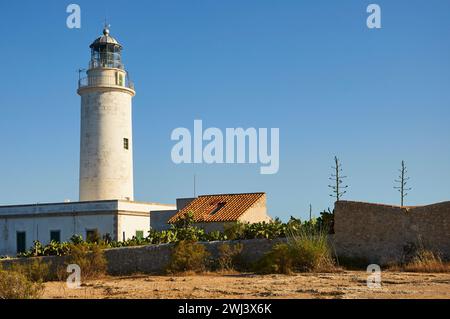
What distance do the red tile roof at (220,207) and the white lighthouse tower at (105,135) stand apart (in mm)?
4990

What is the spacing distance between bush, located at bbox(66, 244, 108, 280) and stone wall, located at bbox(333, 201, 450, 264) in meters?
7.79

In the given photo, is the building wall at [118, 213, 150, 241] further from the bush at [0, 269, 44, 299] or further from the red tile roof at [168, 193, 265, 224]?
the bush at [0, 269, 44, 299]

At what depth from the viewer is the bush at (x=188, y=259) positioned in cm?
1894

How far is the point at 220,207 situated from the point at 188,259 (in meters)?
12.4

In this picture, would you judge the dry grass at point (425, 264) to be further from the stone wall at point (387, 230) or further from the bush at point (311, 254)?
the bush at point (311, 254)

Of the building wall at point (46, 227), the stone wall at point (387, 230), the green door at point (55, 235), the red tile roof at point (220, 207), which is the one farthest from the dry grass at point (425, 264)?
the green door at point (55, 235)

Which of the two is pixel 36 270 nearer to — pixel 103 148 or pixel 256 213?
pixel 256 213

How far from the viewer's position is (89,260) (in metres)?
20.0

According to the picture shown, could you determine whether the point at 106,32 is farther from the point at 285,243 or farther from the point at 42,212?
the point at 285,243

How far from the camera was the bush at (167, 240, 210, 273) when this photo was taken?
1894cm

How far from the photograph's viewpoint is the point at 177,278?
1750 centimetres

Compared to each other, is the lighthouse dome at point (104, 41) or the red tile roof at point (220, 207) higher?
the lighthouse dome at point (104, 41)

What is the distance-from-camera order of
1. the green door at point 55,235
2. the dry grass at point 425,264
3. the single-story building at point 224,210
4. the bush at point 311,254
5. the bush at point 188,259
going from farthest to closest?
the green door at point 55,235
the single-story building at point 224,210
the bush at point 188,259
the bush at point 311,254
the dry grass at point 425,264

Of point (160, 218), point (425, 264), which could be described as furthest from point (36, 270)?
point (160, 218)
